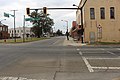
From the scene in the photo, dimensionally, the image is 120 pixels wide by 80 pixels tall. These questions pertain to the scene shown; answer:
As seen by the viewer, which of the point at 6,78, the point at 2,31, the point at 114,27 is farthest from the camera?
the point at 2,31

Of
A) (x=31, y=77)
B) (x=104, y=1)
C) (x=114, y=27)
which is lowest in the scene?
(x=31, y=77)

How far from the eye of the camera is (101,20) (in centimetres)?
5869

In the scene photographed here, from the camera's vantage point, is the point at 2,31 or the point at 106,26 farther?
the point at 2,31

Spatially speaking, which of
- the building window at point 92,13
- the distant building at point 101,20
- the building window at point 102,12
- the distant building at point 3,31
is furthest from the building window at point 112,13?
the distant building at point 3,31

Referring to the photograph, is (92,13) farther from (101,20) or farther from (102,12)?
(101,20)

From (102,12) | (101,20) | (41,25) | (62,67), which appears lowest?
(62,67)

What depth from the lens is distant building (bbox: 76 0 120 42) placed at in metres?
58.5

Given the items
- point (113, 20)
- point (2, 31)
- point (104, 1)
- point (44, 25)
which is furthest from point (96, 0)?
point (44, 25)

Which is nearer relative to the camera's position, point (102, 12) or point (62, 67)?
point (62, 67)

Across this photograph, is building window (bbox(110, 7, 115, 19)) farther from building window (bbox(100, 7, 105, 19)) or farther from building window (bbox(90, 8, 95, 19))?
building window (bbox(90, 8, 95, 19))

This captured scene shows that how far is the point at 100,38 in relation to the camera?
193ft

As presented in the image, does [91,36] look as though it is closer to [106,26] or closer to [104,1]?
[106,26]

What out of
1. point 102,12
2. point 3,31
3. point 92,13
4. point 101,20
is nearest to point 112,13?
point 102,12

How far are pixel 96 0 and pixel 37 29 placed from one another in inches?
3875
